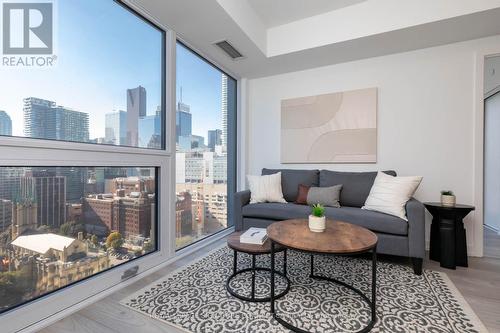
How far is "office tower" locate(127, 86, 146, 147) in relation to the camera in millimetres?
2108

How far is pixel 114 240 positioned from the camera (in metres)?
2.00

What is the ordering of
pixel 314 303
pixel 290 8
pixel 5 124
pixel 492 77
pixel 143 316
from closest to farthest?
pixel 5 124 < pixel 143 316 < pixel 314 303 < pixel 290 8 < pixel 492 77

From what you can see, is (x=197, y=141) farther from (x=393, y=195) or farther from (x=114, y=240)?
(x=393, y=195)

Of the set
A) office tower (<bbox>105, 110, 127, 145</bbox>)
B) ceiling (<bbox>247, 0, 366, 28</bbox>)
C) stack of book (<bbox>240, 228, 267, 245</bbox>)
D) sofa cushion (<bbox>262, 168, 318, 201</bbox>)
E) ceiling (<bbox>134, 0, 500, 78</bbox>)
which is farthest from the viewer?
sofa cushion (<bbox>262, 168, 318, 201</bbox>)

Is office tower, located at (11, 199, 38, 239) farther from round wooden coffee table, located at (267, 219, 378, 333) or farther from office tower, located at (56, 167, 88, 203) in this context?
round wooden coffee table, located at (267, 219, 378, 333)

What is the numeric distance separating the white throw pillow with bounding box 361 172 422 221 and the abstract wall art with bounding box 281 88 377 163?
0.68m

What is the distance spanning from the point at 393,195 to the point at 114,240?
105 inches

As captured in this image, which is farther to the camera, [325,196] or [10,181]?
[325,196]

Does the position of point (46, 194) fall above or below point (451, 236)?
above

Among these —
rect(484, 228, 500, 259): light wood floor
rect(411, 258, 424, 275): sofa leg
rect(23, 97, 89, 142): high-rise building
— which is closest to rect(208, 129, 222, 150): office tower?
rect(23, 97, 89, 142): high-rise building

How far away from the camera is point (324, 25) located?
2.71 m

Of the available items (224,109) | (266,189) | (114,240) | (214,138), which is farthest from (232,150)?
(114,240)

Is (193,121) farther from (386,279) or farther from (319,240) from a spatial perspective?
(386,279)

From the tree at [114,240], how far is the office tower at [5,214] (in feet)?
2.24
